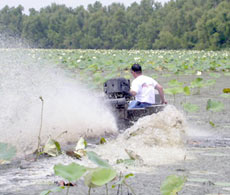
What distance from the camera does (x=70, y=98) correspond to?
835 centimetres

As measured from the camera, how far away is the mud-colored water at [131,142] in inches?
171

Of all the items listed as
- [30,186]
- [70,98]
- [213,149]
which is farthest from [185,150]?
[70,98]

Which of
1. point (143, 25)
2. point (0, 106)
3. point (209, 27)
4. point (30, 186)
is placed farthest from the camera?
point (143, 25)

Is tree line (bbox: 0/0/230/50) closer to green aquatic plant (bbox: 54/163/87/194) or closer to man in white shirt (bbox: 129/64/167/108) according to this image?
man in white shirt (bbox: 129/64/167/108)

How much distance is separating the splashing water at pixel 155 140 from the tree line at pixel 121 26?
138 feet

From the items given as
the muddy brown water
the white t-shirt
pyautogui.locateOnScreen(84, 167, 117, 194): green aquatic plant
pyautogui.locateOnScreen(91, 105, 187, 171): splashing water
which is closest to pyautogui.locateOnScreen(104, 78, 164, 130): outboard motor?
the white t-shirt

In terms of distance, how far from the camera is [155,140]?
6328 millimetres

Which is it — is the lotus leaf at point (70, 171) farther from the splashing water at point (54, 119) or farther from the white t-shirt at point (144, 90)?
the white t-shirt at point (144, 90)

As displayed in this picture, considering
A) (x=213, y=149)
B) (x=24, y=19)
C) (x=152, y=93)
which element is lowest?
(x=213, y=149)

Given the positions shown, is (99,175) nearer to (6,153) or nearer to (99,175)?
(99,175)

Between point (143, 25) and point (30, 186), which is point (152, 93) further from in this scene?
point (143, 25)

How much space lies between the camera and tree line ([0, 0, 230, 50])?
177 feet

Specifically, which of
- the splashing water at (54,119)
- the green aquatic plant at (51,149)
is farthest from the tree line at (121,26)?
the green aquatic plant at (51,149)

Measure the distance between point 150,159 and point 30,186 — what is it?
1.55 meters
